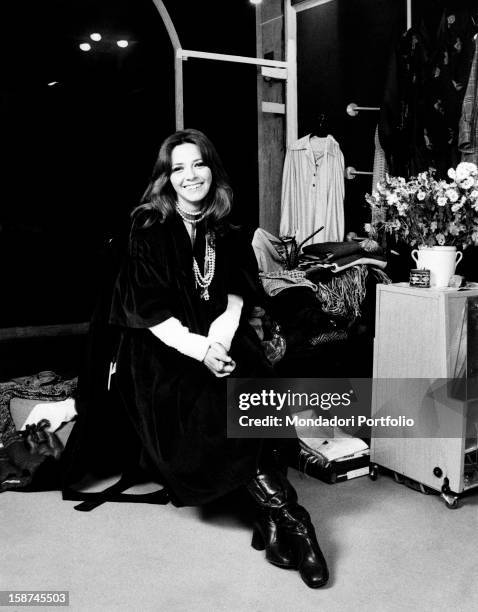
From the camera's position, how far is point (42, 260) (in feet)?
11.4

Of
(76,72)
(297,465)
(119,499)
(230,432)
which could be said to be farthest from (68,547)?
(76,72)

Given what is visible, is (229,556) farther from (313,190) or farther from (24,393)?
(313,190)

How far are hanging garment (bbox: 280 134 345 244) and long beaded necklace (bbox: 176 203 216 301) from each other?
1394 mm

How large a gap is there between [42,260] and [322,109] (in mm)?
1821

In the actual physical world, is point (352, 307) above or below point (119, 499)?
above

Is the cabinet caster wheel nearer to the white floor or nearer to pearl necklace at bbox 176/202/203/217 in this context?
the white floor

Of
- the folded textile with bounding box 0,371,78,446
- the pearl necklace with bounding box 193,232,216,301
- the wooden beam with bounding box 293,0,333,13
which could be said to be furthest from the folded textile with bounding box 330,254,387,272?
the wooden beam with bounding box 293,0,333,13

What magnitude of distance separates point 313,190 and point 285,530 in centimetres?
222

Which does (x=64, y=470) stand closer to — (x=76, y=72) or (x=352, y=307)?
(x=352, y=307)

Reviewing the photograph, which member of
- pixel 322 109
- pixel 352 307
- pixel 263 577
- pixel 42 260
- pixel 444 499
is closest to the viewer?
pixel 263 577

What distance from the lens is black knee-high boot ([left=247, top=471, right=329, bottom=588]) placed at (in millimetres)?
1955

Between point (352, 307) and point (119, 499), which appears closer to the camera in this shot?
point (119, 499)

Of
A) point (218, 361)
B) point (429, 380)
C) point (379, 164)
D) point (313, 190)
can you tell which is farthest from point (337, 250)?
point (218, 361)

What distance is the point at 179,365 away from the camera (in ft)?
7.57
